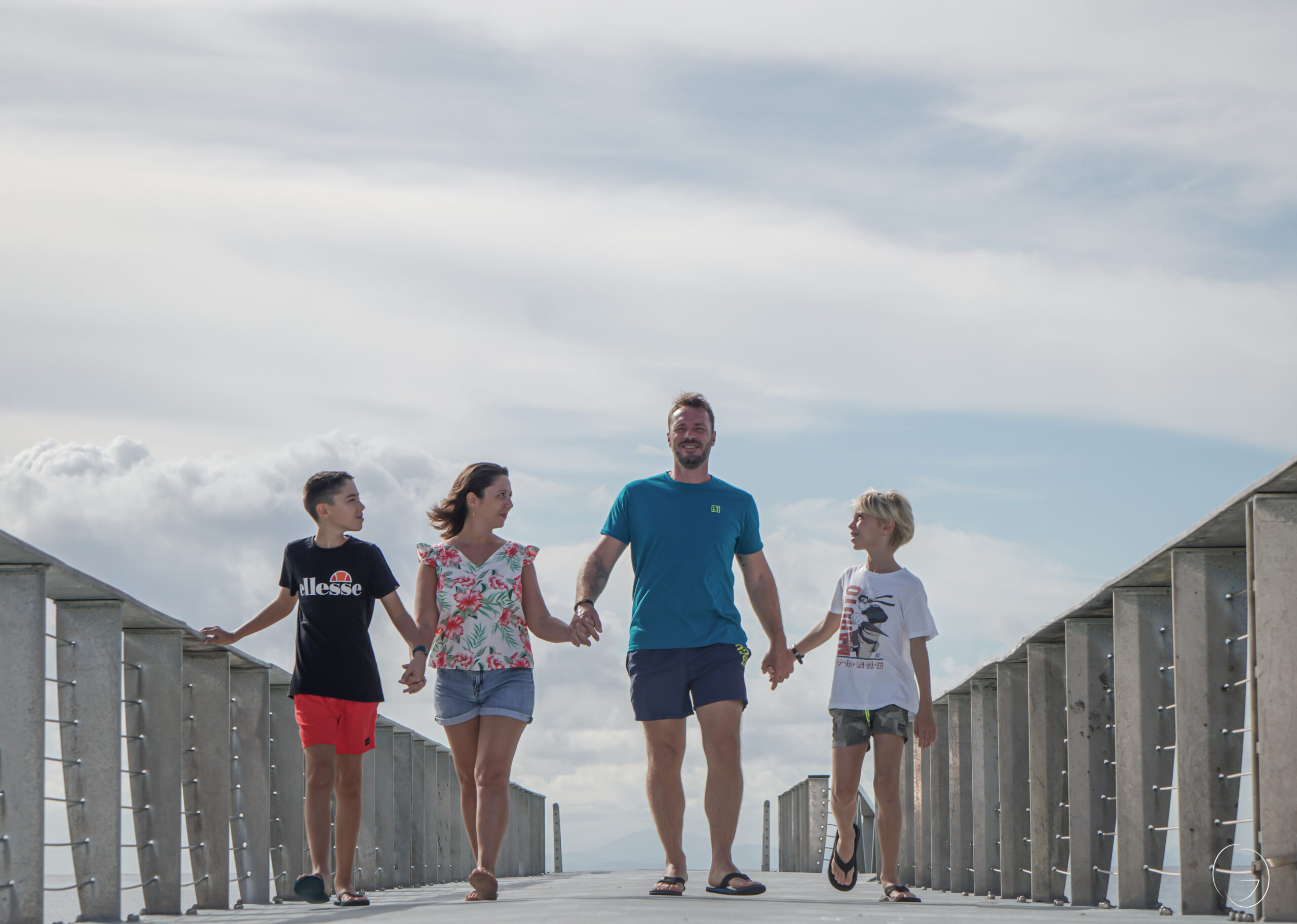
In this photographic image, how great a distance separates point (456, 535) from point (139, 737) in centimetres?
140

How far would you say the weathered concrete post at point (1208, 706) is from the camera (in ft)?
15.4

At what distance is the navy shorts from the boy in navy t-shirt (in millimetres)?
835

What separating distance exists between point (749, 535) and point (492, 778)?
132 cm

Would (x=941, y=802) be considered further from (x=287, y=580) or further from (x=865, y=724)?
(x=287, y=580)

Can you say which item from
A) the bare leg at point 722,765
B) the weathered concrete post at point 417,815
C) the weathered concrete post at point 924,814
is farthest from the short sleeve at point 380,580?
the weathered concrete post at point 417,815

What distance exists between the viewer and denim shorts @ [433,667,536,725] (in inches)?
218

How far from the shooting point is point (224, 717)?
21.3 feet

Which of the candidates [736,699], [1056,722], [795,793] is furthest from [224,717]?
[795,793]

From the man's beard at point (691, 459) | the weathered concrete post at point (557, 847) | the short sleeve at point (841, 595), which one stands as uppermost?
the man's beard at point (691, 459)

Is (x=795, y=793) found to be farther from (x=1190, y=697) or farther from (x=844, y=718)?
(x=1190, y=697)

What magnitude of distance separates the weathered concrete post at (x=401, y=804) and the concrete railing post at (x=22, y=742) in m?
6.84

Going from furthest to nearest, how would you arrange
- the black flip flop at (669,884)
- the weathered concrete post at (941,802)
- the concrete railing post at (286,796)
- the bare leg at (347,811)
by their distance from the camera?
the weathered concrete post at (941,802), the concrete railing post at (286,796), the bare leg at (347,811), the black flip flop at (669,884)

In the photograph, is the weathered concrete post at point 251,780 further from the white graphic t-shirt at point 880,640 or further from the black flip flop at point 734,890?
the white graphic t-shirt at point 880,640

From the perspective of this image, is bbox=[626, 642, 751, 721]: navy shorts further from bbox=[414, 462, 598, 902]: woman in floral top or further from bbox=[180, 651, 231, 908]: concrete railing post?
bbox=[180, 651, 231, 908]: concrete railing post
